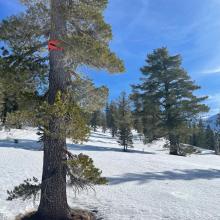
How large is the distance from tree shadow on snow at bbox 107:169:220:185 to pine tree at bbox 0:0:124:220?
5919mm

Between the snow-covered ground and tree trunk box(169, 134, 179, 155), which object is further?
tree trunk box(169, 134, 179, 155)

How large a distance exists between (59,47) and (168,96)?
25691 mm

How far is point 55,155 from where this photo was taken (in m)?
8.74

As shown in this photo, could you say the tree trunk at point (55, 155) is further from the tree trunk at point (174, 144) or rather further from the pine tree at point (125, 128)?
the pine tree at point (125, 128)

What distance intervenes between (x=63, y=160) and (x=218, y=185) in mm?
8764

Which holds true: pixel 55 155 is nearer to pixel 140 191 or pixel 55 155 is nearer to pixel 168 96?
pixel 140 191

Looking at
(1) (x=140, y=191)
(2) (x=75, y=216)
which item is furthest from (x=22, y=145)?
(2) (x=75, y=216)

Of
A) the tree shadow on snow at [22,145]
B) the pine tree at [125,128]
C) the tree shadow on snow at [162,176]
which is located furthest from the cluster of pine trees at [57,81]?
the pine tree at [125,128]

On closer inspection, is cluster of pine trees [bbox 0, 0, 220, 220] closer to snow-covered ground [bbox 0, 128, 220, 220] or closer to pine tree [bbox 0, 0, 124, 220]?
pine tree [bbox 0, 0, 124, 220]

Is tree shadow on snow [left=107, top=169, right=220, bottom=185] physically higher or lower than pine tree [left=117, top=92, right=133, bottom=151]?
lower

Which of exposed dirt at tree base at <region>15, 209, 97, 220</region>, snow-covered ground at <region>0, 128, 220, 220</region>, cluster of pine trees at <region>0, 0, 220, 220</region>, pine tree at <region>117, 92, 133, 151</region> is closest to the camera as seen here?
cluster of pine trees at <region>0, 0, 220, 220</region>

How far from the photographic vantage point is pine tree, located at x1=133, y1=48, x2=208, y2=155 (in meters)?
32.8

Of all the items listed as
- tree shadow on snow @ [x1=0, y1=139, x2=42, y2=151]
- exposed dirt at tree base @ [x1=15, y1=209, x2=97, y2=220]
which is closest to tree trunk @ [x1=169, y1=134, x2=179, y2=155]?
tree shadow on snow @ [x1=0, y1=139, x2=42, y2=151]

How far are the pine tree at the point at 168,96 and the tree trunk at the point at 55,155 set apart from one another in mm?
24355
